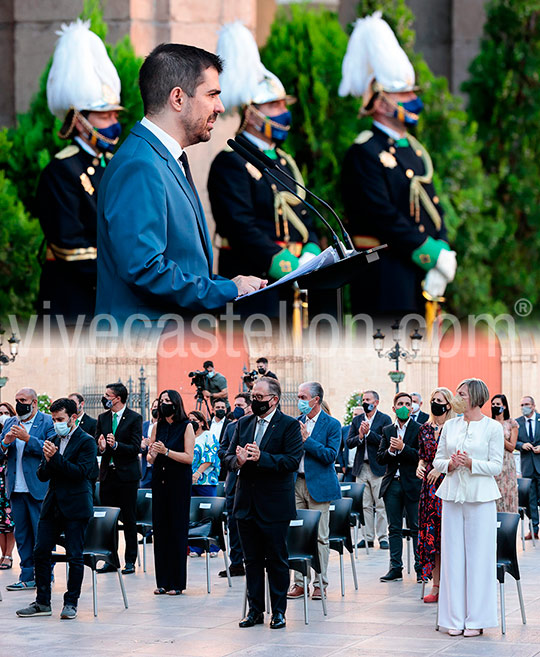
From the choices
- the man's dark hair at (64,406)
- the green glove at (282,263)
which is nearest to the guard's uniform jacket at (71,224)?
the green glove at (282,263)

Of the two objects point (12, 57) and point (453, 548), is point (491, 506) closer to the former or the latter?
point (453, 548)

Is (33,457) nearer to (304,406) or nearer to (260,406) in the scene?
(304,406)

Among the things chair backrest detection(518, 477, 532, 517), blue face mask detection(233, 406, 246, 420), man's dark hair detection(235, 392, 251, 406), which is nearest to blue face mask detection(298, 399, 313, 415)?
man's dark hair detection(235, 392, 251, 406)

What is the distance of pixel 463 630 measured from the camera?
757 cm

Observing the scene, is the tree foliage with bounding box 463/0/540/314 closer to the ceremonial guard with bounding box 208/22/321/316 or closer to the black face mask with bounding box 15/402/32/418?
the ceremonial guard with bounding box 208/22/321/316

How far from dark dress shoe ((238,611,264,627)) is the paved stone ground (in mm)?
53

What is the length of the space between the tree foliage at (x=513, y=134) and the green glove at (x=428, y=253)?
5.45 metres

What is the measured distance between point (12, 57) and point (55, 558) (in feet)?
24.0

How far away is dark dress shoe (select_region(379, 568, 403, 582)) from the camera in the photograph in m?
10.0

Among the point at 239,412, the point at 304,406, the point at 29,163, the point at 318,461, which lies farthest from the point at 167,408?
the point at 29,163

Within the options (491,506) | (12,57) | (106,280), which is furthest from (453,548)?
(12,57)

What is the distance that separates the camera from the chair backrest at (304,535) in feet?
26.7

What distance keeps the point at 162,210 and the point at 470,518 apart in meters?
4.87

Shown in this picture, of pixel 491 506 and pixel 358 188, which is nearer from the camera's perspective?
pixel 491 506
